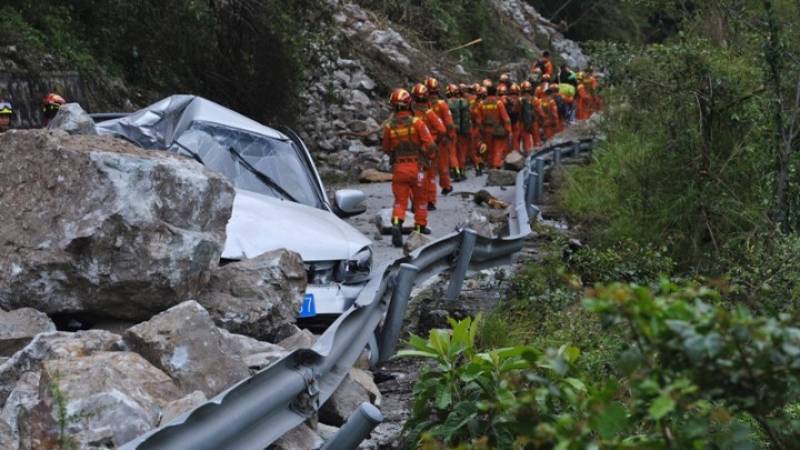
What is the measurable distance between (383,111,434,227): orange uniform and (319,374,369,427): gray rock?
376 inches

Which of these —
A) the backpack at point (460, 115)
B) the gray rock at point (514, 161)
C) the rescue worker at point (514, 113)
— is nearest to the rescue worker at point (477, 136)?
the backpack at point (460, 115)

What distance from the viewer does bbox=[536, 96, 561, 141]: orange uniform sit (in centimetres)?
3116

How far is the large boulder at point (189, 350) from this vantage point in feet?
16.6

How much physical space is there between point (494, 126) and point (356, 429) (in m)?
21.9

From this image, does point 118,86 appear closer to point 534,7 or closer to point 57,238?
point 57,238

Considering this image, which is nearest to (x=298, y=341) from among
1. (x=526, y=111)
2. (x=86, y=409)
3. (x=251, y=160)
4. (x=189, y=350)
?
(x=189, y=350)

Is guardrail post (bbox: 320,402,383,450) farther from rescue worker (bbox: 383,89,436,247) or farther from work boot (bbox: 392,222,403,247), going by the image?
rescue worker (bbox: 383,89,436,247)

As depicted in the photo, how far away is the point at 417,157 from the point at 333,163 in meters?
8.87

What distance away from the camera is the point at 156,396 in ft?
15.5

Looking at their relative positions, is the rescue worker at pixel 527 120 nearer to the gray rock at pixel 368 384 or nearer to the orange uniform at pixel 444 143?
the orange uniform at pixel 444 143

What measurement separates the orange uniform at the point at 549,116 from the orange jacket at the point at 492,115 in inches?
173

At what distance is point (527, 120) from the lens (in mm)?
29703

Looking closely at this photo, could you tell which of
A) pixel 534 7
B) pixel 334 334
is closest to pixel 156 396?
pixel 334 334

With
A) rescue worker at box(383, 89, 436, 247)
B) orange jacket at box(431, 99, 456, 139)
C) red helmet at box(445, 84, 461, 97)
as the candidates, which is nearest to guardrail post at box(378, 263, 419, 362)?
rescue worker at box(383, 89, 436, 247)
